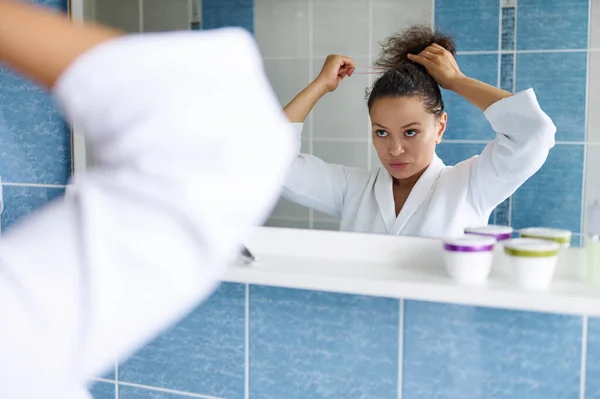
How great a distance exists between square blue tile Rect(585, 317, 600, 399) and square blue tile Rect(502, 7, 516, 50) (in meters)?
0.41

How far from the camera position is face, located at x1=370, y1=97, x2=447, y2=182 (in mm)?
1024

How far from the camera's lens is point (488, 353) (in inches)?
39.6

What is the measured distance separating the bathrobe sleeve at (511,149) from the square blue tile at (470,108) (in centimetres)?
1

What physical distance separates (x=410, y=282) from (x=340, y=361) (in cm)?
24

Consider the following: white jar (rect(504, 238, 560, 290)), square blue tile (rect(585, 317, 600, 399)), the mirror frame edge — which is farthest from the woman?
the mirror frame edge

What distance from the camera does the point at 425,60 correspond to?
1014 millimetres

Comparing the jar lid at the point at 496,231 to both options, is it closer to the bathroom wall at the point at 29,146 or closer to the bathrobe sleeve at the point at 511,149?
the bathrobe sleeve at the point at 511,149

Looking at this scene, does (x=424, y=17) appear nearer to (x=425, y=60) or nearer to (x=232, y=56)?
(x=425, y=60)

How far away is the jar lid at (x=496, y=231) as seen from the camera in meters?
0.98

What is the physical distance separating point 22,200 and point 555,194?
102 cm

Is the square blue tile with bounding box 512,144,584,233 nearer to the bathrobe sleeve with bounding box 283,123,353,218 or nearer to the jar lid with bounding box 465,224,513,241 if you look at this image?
the jar lid with bounding box 465,224,513,241

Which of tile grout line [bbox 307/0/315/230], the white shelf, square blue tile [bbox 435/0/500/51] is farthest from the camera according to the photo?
tile grout line [bbox 307/0/315/230]

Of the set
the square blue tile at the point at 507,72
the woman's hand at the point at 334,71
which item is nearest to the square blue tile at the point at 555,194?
the square blue tile at the point at 507,72

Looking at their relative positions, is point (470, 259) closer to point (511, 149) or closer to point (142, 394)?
point (511, 149)
